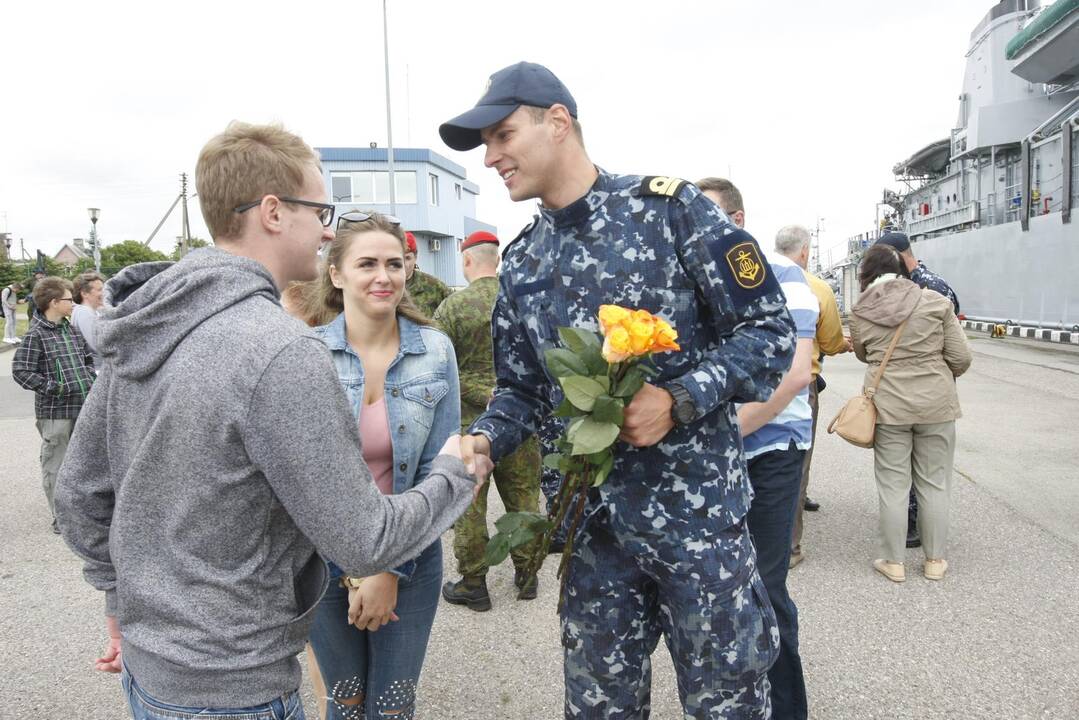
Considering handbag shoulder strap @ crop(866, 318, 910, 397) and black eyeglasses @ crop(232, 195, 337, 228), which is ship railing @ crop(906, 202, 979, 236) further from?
black eyeglasses @ crop(232, 195, 337, 228)

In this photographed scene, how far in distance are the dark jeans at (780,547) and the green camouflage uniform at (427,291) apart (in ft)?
10.7

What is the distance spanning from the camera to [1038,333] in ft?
63.8

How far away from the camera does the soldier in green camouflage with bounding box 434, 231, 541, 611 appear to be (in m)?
4.38

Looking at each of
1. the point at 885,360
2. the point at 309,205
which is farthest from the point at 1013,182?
the point at 309,205

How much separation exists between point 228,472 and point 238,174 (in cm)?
65

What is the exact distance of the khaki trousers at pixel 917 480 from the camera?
14.9 ft

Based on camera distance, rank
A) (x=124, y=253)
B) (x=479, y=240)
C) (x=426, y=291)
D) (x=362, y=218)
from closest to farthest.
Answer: (x=362, y=218)
(x=479, y=240)
(x=426, y=291)
(x=124, y=253)

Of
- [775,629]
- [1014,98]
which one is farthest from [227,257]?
[1014,98]

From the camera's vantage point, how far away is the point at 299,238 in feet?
5.39

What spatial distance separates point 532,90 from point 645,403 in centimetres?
89

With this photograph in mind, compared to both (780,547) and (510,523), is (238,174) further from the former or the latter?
(780,547)

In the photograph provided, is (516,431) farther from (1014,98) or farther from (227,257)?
(1014,98)

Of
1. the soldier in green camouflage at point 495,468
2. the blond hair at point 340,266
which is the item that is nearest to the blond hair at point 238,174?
the blond hair at point 340,266

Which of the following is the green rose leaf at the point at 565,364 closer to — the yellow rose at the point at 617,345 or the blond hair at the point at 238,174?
the yellow rose at the point at 617,345
